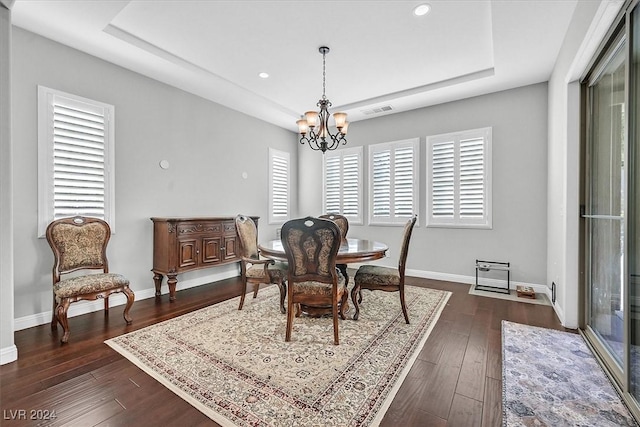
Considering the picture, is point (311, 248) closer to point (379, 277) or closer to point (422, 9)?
point (379, 277)

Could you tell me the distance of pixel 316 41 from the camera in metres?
3.13

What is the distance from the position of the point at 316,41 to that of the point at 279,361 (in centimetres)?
314

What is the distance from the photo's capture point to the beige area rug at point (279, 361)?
1677 mm

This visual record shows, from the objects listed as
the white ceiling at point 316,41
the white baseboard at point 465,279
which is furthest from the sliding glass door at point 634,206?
the white baseboard at point 465,279

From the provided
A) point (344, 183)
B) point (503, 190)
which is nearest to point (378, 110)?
point (344, 183)

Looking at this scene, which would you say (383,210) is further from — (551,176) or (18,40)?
(18,40)

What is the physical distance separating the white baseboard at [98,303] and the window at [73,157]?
823 mm

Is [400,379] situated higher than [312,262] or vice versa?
[312,262]

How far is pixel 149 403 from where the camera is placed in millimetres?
1726

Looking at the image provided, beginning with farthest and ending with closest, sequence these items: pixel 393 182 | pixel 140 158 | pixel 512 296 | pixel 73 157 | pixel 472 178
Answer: pixel 393 182, pixel 472 178, pixel 512 296, pixel 140 158, pixel 73 157

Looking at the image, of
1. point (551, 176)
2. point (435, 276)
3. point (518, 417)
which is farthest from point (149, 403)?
point (551, 176)

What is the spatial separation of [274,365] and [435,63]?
12.4ft

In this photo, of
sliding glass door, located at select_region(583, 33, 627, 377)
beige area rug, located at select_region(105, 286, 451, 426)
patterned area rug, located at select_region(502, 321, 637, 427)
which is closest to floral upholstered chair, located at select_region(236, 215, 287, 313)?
beige area rug, located at select_region(105, 286, 451, 426)

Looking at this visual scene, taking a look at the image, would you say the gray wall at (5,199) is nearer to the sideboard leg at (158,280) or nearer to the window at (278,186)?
the sideboard leg at (158,280)
